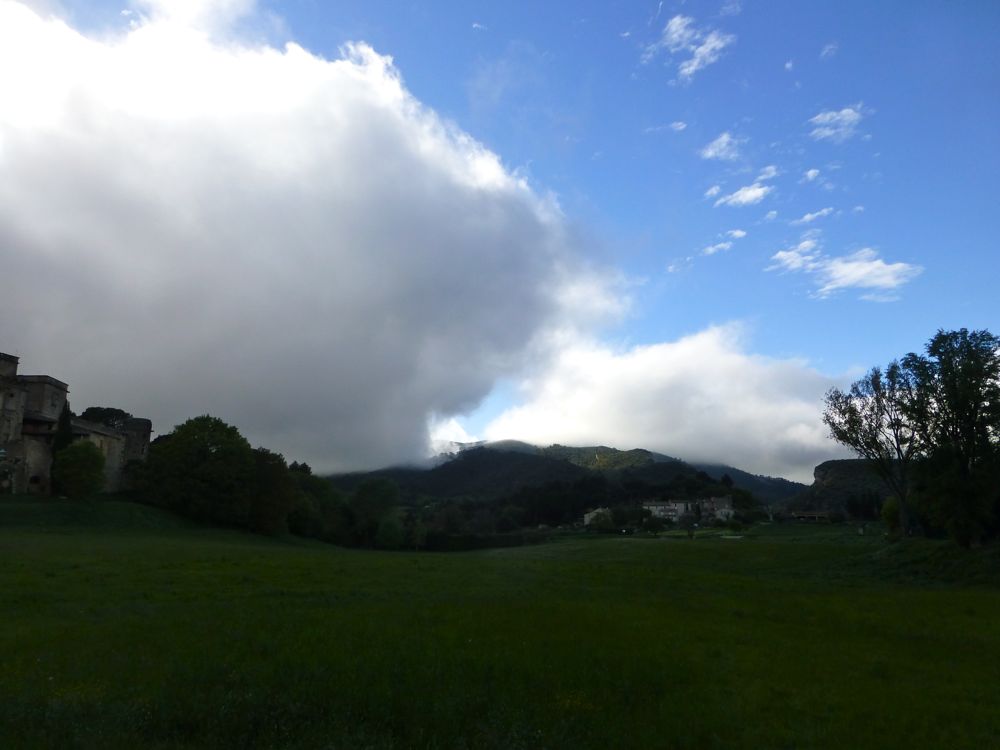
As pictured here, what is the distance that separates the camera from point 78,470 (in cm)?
8362

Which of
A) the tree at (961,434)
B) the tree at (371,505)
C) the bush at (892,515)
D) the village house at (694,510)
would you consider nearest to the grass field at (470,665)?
the tree at (961,434)

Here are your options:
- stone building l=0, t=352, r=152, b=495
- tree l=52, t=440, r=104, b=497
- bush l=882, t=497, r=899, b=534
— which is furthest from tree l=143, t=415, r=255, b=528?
bush l=882, t=497, r=899, b=534

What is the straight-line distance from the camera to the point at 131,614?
19844 millimetres

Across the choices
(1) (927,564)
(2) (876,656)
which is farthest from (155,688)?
(1) (927,564)

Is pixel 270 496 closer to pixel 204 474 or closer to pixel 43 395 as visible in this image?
pixel 204 474

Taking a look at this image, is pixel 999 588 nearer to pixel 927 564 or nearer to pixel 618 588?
pixel 927 564

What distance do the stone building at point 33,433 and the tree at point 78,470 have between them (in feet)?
15.6

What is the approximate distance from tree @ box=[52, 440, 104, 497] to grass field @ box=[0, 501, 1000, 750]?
2362 inches

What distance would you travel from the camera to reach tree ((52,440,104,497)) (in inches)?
3285

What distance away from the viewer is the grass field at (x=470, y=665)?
35.8ft

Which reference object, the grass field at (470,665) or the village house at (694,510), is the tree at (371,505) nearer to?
the village house at (694,510)

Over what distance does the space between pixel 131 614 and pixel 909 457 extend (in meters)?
54.1

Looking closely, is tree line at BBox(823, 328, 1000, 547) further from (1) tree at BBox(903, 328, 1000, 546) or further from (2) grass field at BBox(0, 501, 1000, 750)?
(2) grass field at BBox(0, 501, 1000, 750)

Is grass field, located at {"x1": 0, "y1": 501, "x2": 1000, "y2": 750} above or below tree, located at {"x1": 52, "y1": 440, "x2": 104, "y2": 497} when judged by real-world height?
below
